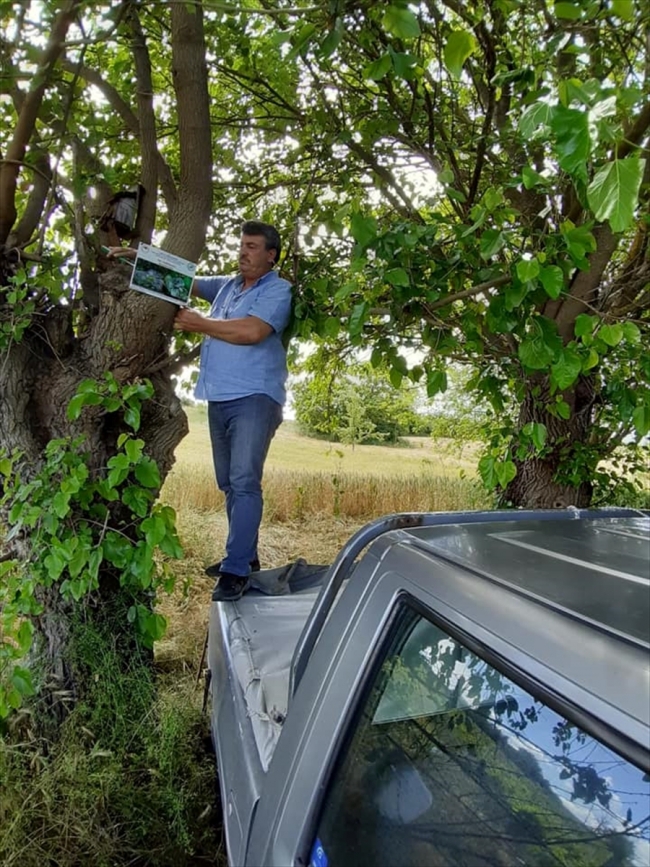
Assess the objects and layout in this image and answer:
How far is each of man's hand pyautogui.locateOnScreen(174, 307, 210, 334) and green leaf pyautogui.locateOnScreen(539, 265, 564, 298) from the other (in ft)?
4.42

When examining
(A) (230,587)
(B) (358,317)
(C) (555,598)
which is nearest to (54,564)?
(A) (230,587)

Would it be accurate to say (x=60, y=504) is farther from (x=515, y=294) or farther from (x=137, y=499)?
(x=515, y=294)

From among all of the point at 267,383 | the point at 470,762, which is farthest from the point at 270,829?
the point at 267,383

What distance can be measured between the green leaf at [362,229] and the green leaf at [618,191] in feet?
2.84

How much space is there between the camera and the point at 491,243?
181 centimetres

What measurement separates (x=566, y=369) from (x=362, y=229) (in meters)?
0.79

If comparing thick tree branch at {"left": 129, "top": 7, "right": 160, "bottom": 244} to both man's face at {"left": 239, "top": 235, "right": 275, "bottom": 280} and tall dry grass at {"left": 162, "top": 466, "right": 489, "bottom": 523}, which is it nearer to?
man's face at {"left": 239, "top": 235, "right": 275, "bottom": 280}

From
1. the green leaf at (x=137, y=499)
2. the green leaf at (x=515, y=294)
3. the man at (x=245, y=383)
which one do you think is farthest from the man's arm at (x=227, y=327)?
the green leaf at (x=515, y=294)

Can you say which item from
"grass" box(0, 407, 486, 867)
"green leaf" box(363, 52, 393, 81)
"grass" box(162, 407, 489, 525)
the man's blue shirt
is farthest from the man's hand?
"grass" box(162, 407, 489, 525)

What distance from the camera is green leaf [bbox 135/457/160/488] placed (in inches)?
83.1

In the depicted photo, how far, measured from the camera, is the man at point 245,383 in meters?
2.50

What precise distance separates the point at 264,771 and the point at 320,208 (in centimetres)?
276

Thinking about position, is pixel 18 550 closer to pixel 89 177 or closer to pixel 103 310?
pixel 103 310

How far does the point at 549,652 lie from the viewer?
2.32ft
